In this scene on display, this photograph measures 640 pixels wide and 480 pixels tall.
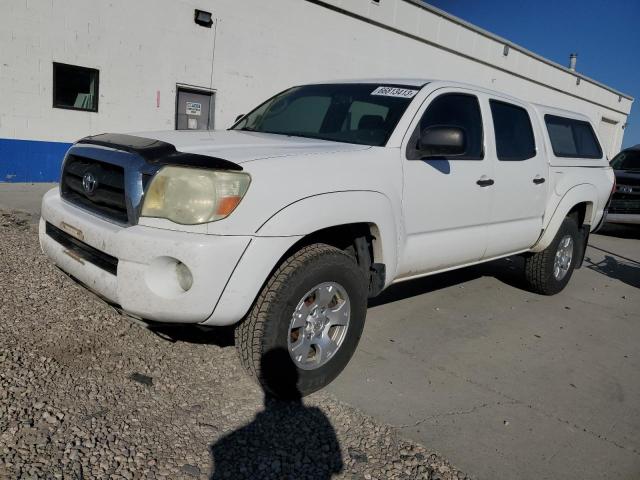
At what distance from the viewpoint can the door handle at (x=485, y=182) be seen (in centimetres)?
415

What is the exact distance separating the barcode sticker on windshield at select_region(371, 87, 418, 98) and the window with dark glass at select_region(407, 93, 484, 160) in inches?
6.4

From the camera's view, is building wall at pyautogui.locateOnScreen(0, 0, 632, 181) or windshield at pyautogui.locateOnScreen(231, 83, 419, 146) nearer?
windshield at pyautogui.locateOnScreen(231, 83, 419, 146)

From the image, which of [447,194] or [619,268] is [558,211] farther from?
[619,268]

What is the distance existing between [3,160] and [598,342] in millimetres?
9598

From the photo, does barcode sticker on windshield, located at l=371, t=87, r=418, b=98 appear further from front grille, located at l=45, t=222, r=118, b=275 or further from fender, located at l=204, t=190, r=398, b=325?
front grille, located at l=45, t=222, r=118, b=275

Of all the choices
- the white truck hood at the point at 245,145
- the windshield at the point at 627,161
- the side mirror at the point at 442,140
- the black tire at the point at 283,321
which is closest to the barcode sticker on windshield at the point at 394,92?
the side mirror at the point at 442,140

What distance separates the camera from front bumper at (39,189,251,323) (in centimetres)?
250

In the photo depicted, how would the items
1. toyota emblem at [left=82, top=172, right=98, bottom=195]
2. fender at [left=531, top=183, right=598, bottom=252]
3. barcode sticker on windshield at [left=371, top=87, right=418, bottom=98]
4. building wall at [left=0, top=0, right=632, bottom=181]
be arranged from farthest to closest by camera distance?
building wall at [left=0, top=0, right=632, bottom=181] → fender at [left=531, top=183, right=598, bottom=252] → barcode sticker on windshield at [left=371, top=87, right=418, bottom=98] → toyota emblem at [left=82, top=172, right=98, bottom=195]

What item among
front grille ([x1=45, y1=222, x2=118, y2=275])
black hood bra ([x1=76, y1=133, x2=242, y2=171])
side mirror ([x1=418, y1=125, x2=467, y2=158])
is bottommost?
front grille ([x1=45, y1=222, x2=118, y2=275])

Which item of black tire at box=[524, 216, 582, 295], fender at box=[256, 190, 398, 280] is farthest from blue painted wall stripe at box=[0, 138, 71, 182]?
fender at box=[256, 190, 398, 280]

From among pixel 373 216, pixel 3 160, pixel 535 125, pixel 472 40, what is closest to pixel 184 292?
pixel 373 216

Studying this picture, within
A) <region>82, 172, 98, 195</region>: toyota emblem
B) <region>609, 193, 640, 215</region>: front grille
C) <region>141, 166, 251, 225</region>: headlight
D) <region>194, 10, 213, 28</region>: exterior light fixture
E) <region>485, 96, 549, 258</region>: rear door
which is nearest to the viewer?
<region>141, 166, 251, 225</region>: headlight

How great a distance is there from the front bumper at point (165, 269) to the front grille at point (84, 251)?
0.05 meters

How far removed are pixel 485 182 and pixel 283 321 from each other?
2.16 meters
